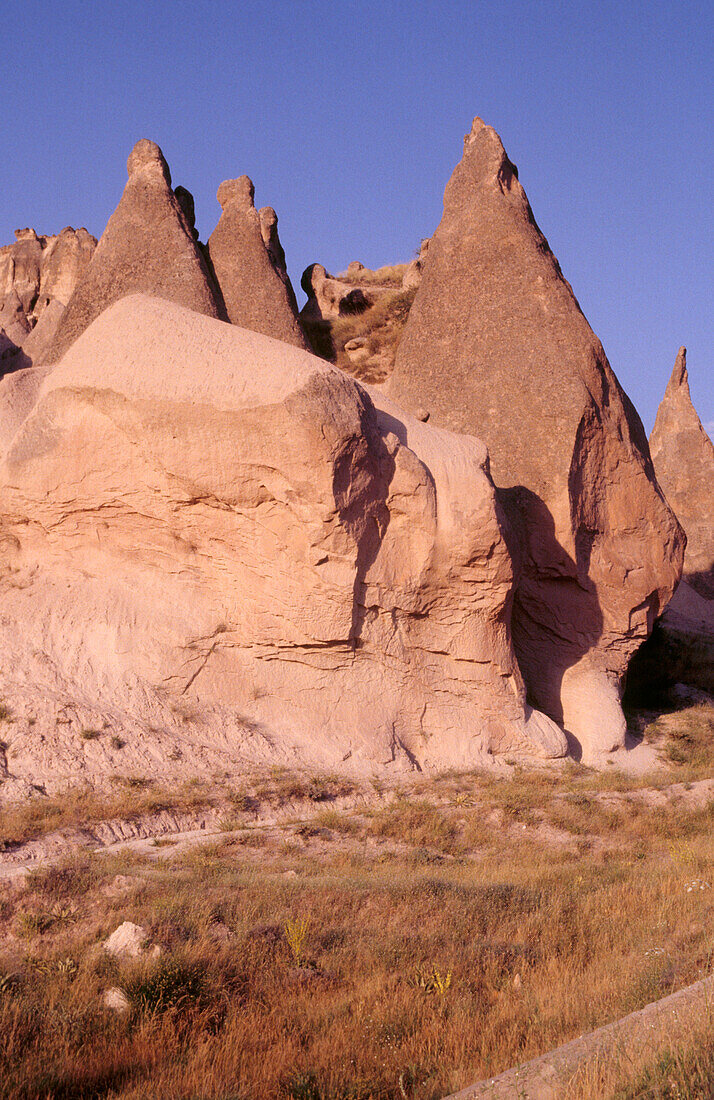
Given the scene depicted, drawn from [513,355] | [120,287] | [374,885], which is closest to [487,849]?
[374,885]

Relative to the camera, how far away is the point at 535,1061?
3.44 m

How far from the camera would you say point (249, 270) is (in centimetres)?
1580

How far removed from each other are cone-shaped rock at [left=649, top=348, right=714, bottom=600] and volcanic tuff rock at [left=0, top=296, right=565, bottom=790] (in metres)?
16.3

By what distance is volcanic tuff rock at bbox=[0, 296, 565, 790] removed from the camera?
9.56 metres

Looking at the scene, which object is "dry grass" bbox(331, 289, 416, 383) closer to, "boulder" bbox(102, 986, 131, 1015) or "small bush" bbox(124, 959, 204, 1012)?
"small bush" bbox(124, 959, 204, 1012)

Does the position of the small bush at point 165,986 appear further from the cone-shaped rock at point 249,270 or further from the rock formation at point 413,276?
the rock formation at point 413,276

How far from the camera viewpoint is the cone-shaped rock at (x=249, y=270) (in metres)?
15.2

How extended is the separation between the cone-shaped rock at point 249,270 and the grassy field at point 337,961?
998 centimetres

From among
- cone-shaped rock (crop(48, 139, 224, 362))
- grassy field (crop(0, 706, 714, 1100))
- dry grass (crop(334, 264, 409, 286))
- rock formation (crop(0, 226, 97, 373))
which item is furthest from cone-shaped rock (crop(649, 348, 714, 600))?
grassy field (crop(0, 706, 714, 1100))

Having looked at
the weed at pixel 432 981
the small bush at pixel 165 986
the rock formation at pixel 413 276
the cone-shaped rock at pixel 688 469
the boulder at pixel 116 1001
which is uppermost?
the rock formation at pixel 413 276

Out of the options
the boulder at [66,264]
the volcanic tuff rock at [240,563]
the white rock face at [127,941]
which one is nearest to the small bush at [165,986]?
the white rock face at [127,941]

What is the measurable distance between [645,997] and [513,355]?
1092cm

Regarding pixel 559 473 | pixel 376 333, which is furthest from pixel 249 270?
pixel 559 473

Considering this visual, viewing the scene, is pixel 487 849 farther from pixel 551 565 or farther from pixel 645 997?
pixel 551 565
